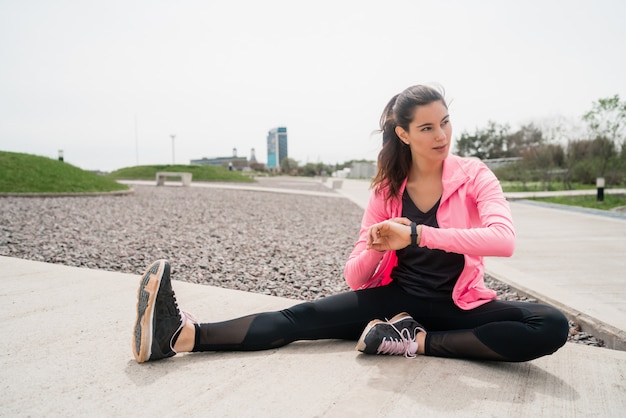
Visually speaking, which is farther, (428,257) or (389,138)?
(389,138)

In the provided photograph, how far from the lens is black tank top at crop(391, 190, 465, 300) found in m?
2.18

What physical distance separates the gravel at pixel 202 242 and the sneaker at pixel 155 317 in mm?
1558

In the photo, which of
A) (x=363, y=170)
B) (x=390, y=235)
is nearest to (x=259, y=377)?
(x=390, y=235)

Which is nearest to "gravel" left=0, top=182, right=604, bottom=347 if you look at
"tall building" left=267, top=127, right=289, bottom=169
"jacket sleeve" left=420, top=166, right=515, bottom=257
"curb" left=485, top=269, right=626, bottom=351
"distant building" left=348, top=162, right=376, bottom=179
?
"curb" left=485, top=269, right=626, bottom=351

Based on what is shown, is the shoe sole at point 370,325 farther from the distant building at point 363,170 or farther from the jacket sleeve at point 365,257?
the distant building at point 363,170

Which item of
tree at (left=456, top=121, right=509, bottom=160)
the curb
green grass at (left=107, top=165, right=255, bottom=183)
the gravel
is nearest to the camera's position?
the curb

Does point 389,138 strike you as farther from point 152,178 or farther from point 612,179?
point 152,178

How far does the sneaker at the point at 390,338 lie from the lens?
2.08 metres

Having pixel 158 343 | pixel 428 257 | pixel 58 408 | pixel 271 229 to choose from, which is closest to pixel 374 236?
pixel 428 257

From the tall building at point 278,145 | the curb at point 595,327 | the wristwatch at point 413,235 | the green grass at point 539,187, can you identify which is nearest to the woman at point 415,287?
the wristwatch at point 413,235

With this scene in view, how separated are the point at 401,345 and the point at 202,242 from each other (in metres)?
4.03

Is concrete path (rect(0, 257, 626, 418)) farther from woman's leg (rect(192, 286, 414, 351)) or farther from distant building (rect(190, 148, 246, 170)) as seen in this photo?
distant building (rect(190, 148, 246, 170))

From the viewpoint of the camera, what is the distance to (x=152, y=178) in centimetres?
2758

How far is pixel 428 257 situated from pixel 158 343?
4.15 ft
